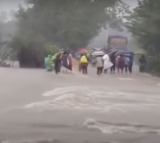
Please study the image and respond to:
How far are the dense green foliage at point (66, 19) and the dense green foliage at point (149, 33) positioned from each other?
16.1 feet

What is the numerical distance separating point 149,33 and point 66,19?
12.4 meters

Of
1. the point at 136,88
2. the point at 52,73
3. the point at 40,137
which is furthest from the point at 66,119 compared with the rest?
the point at 52,73

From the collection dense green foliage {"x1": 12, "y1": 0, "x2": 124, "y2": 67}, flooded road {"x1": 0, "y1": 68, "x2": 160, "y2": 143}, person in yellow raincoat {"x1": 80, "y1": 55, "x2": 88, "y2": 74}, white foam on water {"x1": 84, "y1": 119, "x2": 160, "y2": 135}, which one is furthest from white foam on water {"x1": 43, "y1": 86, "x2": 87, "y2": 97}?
person in yellow raincoat {"x1": 80, "y1": 55, "x2": 88, "y2": 74}

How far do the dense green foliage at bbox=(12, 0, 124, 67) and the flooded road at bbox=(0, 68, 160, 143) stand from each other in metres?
1.48

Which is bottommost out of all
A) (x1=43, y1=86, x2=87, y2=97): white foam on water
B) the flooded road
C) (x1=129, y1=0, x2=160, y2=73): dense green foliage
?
(x1=43, y1=86, x2=87, y2=97): white foam on water

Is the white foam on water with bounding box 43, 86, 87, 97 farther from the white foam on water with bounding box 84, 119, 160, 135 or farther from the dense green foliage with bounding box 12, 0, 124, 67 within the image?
the white foam on water with bounding box 84, 119, 160, 135

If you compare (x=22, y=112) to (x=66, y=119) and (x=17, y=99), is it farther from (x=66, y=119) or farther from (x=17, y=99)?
(x=17, y=99)

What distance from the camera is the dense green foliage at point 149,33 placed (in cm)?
2484

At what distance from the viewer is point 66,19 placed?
14273 millimetres

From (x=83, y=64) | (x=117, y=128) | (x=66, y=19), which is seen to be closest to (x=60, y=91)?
(x=66, y=19)

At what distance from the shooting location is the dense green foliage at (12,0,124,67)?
8828 millimetres

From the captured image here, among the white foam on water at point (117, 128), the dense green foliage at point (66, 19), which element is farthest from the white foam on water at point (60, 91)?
the white foam on water at point (117, 128)

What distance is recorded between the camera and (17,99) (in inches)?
597

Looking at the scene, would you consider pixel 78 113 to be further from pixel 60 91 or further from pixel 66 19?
pixel 60 91
